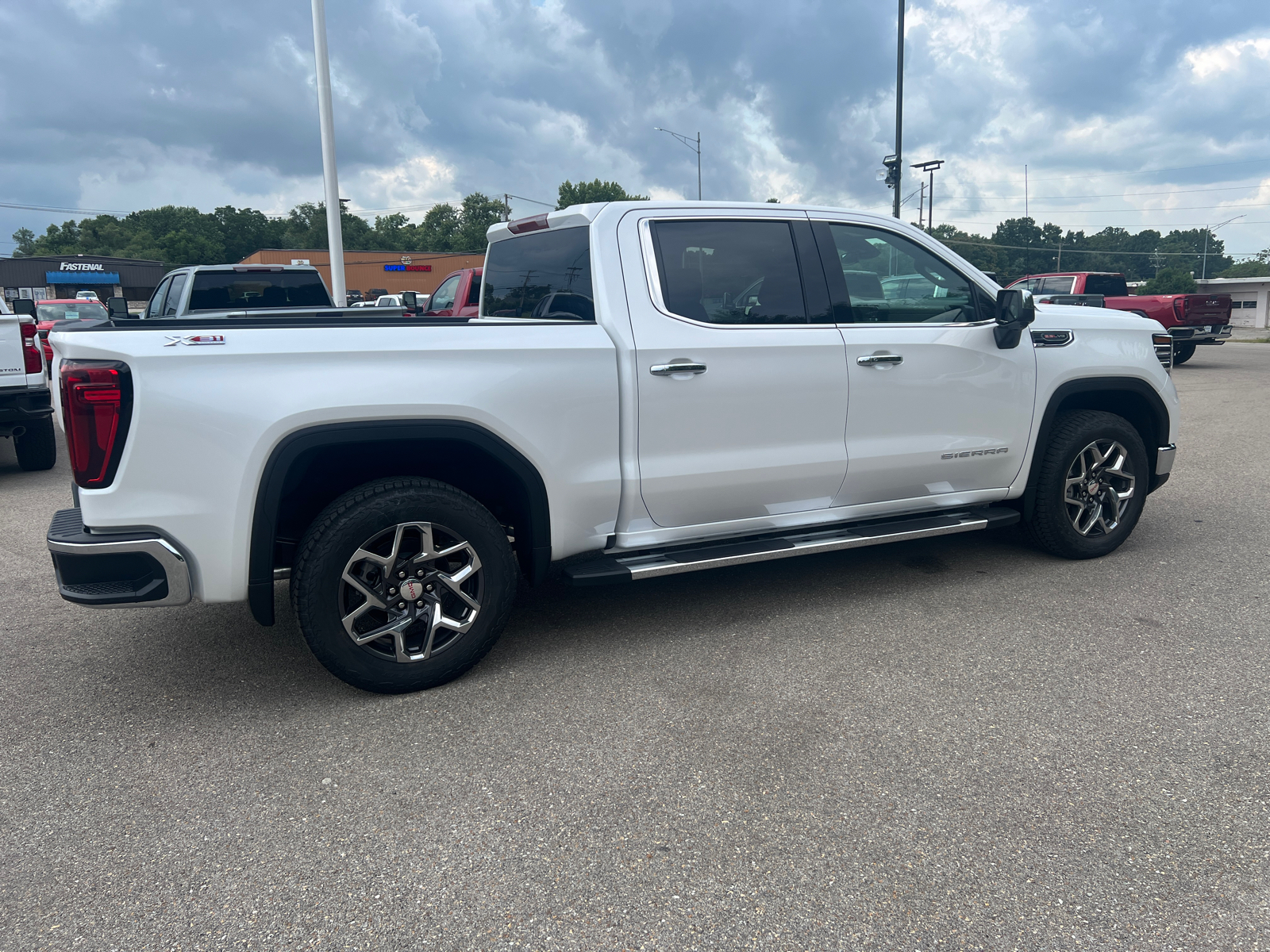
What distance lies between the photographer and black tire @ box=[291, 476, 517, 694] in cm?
332

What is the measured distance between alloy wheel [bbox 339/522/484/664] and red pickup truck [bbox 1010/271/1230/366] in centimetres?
1610

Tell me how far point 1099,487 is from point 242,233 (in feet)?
436

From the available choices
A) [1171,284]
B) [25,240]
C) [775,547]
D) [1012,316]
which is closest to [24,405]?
[775,547]

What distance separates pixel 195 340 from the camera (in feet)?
10.2

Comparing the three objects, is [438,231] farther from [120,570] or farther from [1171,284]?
[120,570]

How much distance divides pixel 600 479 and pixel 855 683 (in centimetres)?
131

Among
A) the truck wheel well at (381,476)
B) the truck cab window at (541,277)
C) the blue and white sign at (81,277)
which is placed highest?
the blue and white sign at (81,277)

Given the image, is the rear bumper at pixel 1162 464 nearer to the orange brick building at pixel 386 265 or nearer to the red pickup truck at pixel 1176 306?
the red pickup truck at pixel 1176 306

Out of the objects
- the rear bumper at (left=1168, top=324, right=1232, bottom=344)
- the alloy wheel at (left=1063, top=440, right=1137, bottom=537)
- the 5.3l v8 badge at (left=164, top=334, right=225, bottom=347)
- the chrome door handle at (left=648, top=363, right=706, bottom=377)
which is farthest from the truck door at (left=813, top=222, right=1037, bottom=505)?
the rear bumper at (left=1168, top=324, right=1232, bottom=344)

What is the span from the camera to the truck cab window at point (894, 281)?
4.36 metres

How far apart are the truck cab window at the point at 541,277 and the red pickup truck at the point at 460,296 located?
20.2 ft

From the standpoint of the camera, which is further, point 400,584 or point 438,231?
point 438,231

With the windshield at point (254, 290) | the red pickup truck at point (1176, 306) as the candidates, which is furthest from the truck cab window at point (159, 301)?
the red pickup truck at point (1176, 306)

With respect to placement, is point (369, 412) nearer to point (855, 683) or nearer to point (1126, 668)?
point (855, 683)
